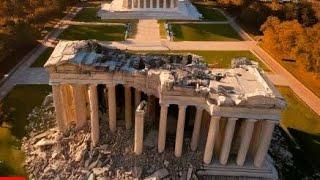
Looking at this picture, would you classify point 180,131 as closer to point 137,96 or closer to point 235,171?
point 137,96

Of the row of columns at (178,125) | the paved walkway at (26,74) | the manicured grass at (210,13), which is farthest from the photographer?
the manicured grass at (210,13)

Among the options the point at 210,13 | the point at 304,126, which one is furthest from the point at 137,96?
the point at 210,13

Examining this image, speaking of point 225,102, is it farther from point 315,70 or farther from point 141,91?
point 315,70

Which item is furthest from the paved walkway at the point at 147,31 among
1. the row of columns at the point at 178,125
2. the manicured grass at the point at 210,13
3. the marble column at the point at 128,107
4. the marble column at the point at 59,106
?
the row of columns at the point at 178,125

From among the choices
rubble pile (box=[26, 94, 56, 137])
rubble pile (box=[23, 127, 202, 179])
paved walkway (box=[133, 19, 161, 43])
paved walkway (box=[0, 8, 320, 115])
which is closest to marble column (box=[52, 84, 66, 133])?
rubble pile (box=[23, 127, 202, 179])

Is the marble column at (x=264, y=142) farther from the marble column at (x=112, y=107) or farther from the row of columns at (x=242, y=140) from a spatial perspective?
the marble column at (x=112, y=107)

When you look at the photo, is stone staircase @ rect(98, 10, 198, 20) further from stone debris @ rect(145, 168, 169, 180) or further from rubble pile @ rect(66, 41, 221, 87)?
stone debris @ rect(145, 168, 169, 180)
